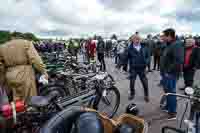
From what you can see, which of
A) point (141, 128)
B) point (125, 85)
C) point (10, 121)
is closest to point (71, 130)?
point (10, 121)

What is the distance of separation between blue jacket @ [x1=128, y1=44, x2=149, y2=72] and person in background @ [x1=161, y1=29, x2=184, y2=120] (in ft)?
2.88

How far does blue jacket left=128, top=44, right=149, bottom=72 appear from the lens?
5.04 m

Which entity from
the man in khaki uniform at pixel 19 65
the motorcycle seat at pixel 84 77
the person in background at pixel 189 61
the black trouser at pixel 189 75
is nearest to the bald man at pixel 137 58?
the motorcycle seat at pixel 84 77

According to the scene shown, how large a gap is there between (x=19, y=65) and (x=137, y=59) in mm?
2868

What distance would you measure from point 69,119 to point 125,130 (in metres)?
0.77

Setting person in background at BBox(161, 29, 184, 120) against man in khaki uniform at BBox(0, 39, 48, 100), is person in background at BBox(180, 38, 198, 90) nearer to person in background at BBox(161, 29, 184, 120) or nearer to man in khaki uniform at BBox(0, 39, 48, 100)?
person in background at BBox(161, 29, 184, 120)

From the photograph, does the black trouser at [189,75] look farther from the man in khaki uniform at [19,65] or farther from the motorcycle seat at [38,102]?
the motorcycle seat at [38,102]

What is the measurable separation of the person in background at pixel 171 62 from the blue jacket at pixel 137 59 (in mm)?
878

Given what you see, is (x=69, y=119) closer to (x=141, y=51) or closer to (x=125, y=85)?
(x=141, y=51)

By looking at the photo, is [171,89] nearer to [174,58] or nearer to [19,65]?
[174,58]

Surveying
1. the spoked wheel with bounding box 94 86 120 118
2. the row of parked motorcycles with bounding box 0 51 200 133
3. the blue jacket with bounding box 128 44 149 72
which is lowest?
the spoked wheel with bounding box 94 86 120 118

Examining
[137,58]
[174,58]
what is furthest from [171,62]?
[137,58]

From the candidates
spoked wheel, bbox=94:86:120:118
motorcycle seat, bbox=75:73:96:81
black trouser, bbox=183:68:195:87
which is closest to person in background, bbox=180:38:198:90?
black trouser, bbox=183:68:195:87

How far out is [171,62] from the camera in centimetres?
399
